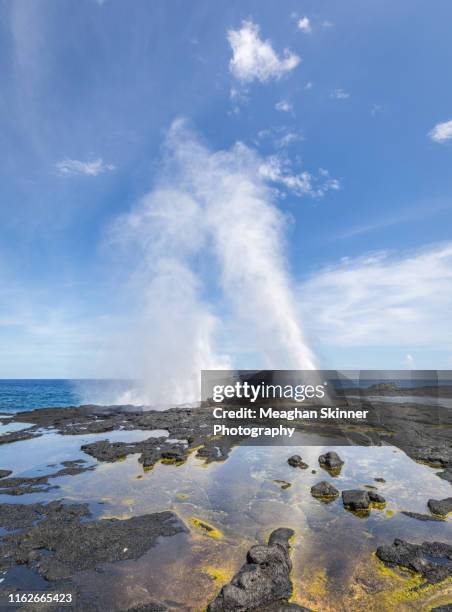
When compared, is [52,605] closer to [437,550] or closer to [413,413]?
[437,550]

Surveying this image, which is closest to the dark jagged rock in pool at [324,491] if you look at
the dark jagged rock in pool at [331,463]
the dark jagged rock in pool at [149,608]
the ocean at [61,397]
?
the dark jagged rock in pool at [331,463]

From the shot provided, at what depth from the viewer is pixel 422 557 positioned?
10.1 m

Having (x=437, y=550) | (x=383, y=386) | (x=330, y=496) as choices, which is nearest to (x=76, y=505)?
(x=330, y=496)

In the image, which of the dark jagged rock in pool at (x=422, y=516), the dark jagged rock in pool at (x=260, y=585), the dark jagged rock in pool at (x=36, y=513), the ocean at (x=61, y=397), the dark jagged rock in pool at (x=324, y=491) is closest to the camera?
the dark jagged rock in pool at (x=260, y=585)

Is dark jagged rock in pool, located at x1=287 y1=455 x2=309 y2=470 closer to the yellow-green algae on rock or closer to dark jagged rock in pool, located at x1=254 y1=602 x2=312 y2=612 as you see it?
the yellow-green algae on rock

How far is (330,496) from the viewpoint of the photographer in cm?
1555

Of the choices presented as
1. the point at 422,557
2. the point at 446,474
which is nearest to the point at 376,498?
the point at 422,557

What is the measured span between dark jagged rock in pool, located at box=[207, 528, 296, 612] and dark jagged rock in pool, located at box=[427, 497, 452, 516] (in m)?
8.18

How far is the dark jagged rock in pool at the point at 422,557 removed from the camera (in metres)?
9.44

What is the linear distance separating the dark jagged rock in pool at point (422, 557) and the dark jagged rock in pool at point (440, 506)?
10.8 feet

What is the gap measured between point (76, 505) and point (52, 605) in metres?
6.69

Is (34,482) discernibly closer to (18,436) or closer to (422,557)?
(18,436)

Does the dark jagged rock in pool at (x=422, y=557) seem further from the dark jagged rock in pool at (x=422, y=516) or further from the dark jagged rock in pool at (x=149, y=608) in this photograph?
the dark jagged rock in pool at (x=149, y=608)

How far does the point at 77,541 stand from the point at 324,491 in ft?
36.2
